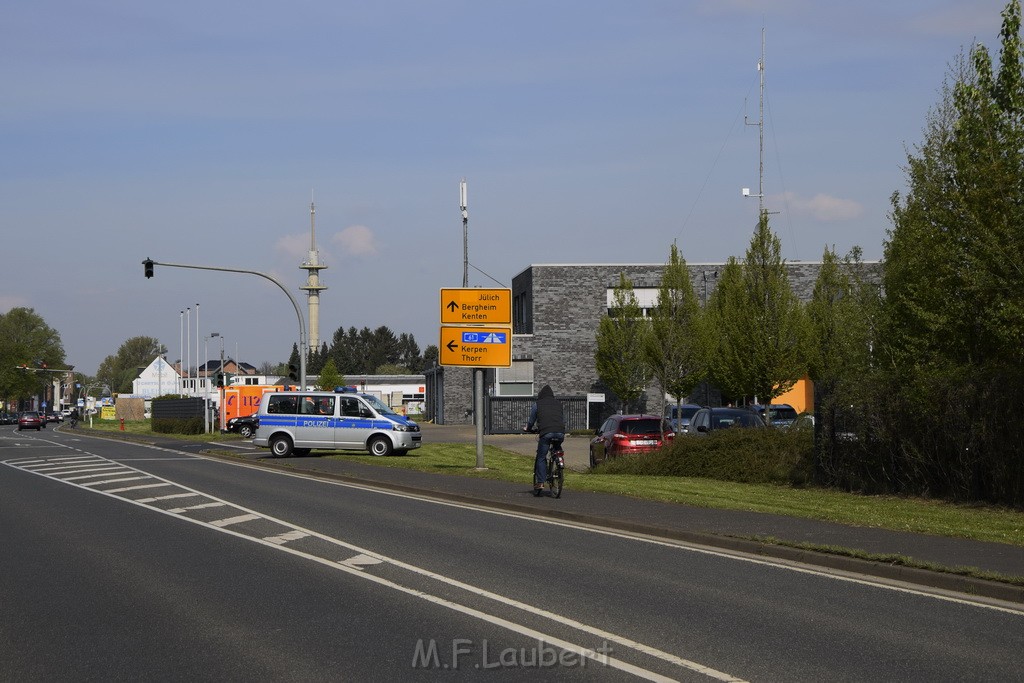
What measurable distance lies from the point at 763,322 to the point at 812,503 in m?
19.9

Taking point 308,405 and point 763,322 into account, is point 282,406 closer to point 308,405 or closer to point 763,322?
point 308,405

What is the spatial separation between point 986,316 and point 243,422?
39564 mm

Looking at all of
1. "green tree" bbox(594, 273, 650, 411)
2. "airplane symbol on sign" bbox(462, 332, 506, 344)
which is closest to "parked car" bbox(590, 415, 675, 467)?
"airplane symbol on sign" bbox(462, 332, 506, 344)

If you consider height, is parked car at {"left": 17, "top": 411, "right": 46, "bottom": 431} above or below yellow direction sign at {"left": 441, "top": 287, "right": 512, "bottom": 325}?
below

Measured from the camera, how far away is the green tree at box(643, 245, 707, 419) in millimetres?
42812

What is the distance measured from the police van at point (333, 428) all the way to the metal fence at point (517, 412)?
71.7ft

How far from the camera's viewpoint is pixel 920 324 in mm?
19031

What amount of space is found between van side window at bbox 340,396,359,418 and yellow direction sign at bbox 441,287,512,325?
8320 millimetres

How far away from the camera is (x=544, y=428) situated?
61.7ft

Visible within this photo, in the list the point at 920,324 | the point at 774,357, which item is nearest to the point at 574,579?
the point at 920,324

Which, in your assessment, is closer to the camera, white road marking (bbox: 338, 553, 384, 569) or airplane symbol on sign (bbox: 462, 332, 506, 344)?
→ white road marking (bbox: 338, 553, 384, 569)

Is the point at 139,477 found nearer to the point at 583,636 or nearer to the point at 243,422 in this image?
the point at 583,636

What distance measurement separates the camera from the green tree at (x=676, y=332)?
4281 centimetres

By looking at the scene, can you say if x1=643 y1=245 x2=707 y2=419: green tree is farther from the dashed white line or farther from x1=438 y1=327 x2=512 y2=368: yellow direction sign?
the dashed white line
